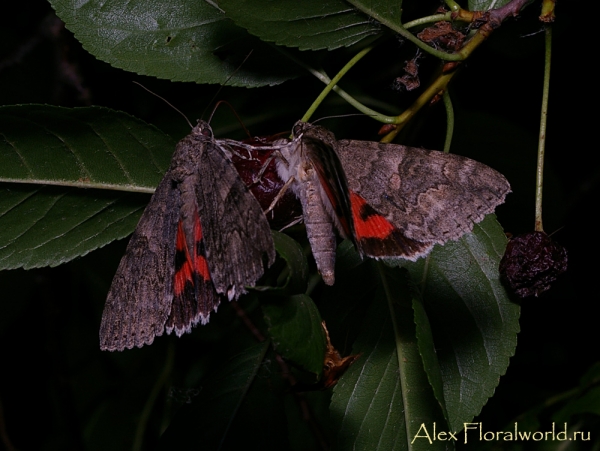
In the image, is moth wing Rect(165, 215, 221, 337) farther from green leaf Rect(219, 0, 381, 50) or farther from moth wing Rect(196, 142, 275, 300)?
green leaf Rect(219, 0, 381, 50)

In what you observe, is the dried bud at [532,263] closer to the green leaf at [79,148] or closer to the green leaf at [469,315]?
the green leaf at [469,315]

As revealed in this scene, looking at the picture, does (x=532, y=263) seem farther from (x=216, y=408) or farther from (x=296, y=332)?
(x=216, y=408)

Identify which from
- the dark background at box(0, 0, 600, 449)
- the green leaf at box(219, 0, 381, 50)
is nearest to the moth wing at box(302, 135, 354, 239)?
the green leaf at box(219, 0, 381, 50)

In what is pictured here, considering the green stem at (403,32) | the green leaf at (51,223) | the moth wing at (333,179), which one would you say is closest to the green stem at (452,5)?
the green stem at (403,32)


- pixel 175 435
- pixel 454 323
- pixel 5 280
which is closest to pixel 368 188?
pixel 454 323

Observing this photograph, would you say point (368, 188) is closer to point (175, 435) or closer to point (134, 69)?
point (134, 69)

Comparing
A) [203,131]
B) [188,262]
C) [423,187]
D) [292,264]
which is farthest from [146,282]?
[423,187]
